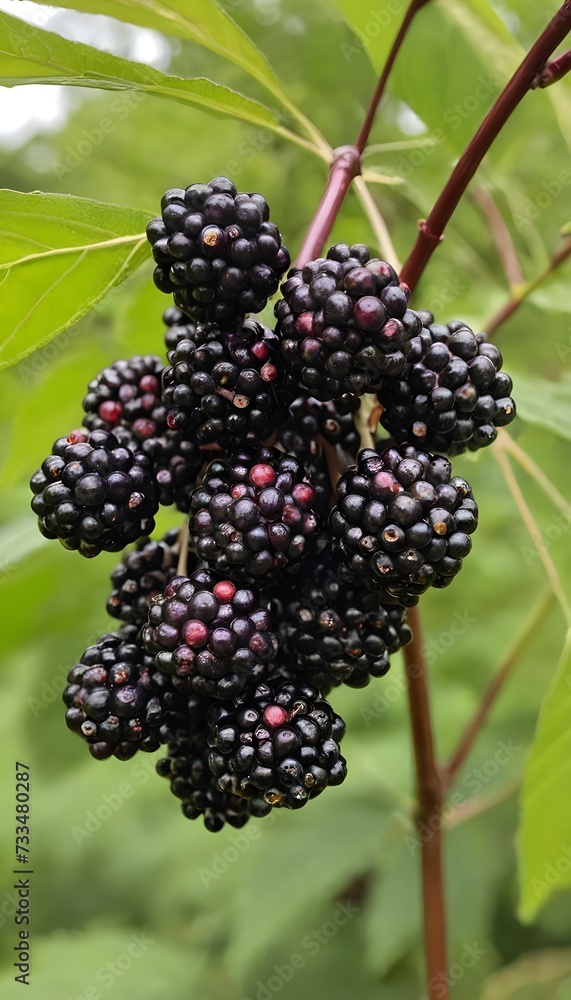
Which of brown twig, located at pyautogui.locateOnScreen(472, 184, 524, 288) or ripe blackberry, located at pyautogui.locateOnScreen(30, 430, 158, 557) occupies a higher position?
brown twig, located at pyautogui.locateOnScreen(472, 184, 524, 288)

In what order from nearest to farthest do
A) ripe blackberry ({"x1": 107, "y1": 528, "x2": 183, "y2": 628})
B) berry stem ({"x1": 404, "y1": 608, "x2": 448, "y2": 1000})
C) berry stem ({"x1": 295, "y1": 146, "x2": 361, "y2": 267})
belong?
berry stem ({"x1": 295, "y1": 146, "x2": 361, "y2": 267}) < ripe blackberry ({"x1": 107, "y1": 528, "x2": 183, "y2": 628}) < berry stem ({"x1": 404, "y1": 608, "x2": 448, "y2": 1000})

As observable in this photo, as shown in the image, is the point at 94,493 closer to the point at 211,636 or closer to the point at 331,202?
the point at 211,636

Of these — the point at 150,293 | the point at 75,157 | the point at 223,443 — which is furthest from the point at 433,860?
the point at 75,157

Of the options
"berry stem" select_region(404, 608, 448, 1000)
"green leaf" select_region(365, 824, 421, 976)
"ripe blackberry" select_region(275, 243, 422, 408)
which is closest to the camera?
"ripe blackberry" select_region(275, 243, 422, 408)

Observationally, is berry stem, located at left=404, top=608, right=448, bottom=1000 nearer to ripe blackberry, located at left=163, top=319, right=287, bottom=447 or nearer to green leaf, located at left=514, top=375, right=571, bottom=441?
green leaf, located at left=514, top=375, right=571, bottom=441

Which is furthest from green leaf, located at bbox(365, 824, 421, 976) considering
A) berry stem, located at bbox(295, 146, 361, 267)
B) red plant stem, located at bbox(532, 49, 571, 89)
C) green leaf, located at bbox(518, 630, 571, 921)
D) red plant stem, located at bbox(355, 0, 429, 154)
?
red plant stem, located at bbox(532, 49, 571, 89)

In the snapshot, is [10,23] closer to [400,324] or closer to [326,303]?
[326,303]

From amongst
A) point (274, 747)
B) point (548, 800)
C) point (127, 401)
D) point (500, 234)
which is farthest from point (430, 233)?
point (500, 234)
